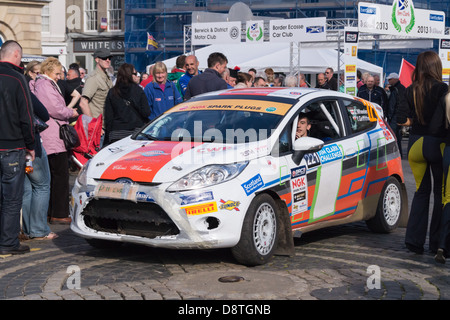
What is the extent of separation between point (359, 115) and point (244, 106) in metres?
1.61

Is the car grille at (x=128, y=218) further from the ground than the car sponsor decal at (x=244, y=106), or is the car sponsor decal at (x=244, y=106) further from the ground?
the car sponsor decal at (x=244, y=106)

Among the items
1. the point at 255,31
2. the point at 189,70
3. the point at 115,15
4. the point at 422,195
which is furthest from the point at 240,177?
the point at 115,15

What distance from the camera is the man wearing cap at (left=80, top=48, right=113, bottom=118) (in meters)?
10.5

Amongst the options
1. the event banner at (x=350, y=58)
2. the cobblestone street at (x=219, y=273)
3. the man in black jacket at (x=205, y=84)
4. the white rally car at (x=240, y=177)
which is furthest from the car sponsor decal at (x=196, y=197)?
the event banner at (x=350, y=58)

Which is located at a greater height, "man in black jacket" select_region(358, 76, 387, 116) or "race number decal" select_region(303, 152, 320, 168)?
"man in black jacket" select_region(358, 76, 387, 116)

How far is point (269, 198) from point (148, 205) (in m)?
1.12

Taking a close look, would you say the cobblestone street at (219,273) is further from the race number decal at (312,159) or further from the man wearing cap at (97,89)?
the man wearing cap at (97,89)

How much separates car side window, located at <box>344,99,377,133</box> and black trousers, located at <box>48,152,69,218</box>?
11.3 ft

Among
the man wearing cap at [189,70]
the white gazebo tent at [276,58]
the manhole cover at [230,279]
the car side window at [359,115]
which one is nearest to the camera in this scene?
the manhole cover at [230,279]

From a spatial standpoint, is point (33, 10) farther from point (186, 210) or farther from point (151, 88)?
point (186, 210)

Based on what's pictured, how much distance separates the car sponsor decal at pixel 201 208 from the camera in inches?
265

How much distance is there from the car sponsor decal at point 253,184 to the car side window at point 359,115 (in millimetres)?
1924

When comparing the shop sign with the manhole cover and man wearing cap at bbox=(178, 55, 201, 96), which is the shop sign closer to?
man wearing cap at bbox=(178, 55, 201, 96)

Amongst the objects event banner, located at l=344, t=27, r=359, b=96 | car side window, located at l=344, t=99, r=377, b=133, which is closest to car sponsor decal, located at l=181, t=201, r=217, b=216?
car side window, located at l=344, t=99, r=377, b=133
